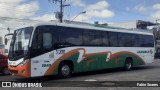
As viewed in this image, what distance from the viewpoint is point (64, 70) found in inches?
659

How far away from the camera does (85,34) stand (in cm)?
1841

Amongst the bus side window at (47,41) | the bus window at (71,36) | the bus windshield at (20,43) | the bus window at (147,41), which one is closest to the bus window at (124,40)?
the bus window at (147,41)

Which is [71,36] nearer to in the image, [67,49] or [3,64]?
[67,49]

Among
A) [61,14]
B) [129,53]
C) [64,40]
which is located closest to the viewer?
[64,40]

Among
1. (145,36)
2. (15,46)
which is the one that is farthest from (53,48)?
(145,36)

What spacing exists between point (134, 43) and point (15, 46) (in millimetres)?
10366

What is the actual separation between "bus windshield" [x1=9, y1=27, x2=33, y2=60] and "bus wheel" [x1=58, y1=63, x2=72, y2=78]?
250 centimetres

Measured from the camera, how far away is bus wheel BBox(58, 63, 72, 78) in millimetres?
16609

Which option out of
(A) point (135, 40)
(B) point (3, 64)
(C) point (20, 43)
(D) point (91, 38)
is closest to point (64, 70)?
(C) point (20, 43)

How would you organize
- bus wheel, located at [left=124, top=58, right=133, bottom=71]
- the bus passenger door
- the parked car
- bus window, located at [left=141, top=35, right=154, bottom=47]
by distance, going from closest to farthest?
the bus passenger door, the parked car, bus wheel, located at [left=124, top=58, right=133, bottom=71], bus window, located at [left=141, top=35, right=154, bottom=47]

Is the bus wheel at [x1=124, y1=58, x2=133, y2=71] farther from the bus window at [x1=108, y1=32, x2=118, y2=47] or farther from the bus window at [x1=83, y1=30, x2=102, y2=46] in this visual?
the bus window at [x1=83, y1=30, x2=102, y2=46]

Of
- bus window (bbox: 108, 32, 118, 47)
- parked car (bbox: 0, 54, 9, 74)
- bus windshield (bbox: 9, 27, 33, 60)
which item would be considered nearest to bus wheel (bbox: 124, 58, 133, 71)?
bus window (bbox: 108, 32, 118, 47)

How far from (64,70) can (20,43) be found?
290 centimetres

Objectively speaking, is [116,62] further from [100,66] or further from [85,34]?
[85,34]
